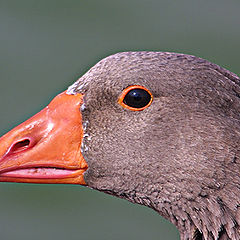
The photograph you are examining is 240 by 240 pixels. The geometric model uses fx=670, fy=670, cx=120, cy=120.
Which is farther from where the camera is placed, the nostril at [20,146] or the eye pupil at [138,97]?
the nostril at [20,146]

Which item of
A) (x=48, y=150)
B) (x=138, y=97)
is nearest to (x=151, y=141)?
(x=138, y=97)

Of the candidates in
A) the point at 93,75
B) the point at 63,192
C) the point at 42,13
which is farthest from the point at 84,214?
the point at 93,75

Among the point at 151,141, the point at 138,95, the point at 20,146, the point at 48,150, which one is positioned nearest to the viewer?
the point at 138,95

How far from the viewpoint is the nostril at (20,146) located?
20.6 ft

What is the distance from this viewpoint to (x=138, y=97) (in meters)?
5.91

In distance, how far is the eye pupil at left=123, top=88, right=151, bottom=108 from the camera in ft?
19.4

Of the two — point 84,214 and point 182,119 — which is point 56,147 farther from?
point 84,214

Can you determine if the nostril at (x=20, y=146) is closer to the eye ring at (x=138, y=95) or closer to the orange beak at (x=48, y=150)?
the orange beak at (x=48, y=150)

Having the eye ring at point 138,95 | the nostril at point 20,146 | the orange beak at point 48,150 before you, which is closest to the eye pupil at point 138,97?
the eye ring at point 138,95

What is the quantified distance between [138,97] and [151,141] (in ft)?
1.41

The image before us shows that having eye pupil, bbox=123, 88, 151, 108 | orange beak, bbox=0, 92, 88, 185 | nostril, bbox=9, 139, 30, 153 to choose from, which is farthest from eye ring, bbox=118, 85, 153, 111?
nostril, bbox=9, 139, 30, 153

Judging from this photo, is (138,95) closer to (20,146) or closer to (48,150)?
(48,150)

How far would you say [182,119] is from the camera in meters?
5.95

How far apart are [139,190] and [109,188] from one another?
0.98ft
